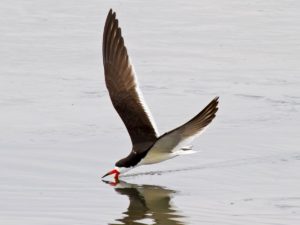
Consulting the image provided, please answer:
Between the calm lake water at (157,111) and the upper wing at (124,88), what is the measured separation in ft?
1.15

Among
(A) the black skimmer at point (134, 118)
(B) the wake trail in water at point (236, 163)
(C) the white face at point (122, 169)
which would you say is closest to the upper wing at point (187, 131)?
(A) the black skimmer at point (134, 118)

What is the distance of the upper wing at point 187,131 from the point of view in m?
7.14

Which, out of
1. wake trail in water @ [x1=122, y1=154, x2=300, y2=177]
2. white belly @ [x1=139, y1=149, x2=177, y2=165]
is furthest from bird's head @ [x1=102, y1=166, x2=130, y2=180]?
wake trail in water @ [x1=122, y1=154, x2=300, y2=177]

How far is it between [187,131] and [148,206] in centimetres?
62

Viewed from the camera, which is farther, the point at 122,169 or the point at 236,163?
the point at 236,163

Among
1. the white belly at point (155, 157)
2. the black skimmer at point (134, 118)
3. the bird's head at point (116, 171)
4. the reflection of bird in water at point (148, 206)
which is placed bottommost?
the reflection of bird in water at point (148, 206)

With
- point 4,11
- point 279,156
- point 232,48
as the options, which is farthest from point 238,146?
point 4,11

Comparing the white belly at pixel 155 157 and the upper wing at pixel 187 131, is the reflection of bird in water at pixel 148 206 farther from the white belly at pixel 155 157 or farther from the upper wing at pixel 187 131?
the upper wing at pixel 187 131


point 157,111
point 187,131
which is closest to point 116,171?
point 187,131

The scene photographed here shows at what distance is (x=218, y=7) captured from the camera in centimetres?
1451

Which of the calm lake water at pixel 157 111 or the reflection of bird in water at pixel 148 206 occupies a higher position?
the calm lake water at pixel 157 111

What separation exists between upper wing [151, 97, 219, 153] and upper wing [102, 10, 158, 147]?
548 mm

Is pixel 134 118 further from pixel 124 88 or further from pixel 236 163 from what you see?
pixel 236 163

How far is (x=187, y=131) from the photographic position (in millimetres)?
7359
